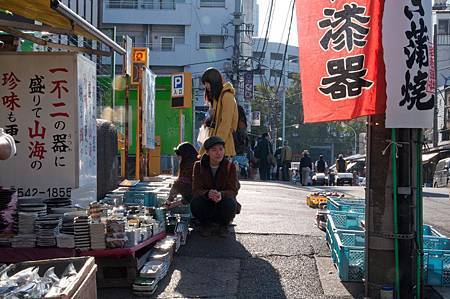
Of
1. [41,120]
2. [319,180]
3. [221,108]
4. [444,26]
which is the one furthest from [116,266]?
[444,26]

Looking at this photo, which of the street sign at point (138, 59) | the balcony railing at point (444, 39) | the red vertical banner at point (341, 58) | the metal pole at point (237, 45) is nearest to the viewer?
the red vertical banner at point (341, 58)

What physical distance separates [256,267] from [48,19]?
315 centimetres

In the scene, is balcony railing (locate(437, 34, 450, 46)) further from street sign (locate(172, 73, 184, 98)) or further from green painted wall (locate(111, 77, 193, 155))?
street sign (locate(172, 73, 184, 98))

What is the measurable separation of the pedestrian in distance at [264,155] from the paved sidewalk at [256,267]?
38.7 feet

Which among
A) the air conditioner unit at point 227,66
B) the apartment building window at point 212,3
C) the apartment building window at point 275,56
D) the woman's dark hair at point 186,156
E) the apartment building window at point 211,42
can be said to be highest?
the apartment building window at point 212,3

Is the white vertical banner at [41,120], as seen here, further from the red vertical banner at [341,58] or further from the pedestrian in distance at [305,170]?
the pedestrian in distance at [305,170]

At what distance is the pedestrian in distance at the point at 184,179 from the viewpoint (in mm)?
6602

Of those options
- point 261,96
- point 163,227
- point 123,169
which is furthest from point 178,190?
point 261,96

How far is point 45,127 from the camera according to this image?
5758 mm

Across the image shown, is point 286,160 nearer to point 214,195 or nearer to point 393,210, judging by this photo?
point 214,195

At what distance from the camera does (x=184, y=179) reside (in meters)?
6.66

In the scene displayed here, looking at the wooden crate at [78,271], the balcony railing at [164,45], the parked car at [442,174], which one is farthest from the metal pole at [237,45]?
the wooden crate at [78,271]

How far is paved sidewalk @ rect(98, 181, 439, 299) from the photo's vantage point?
14.6ft

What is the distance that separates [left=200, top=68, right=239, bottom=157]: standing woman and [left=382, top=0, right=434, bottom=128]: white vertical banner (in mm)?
2532
